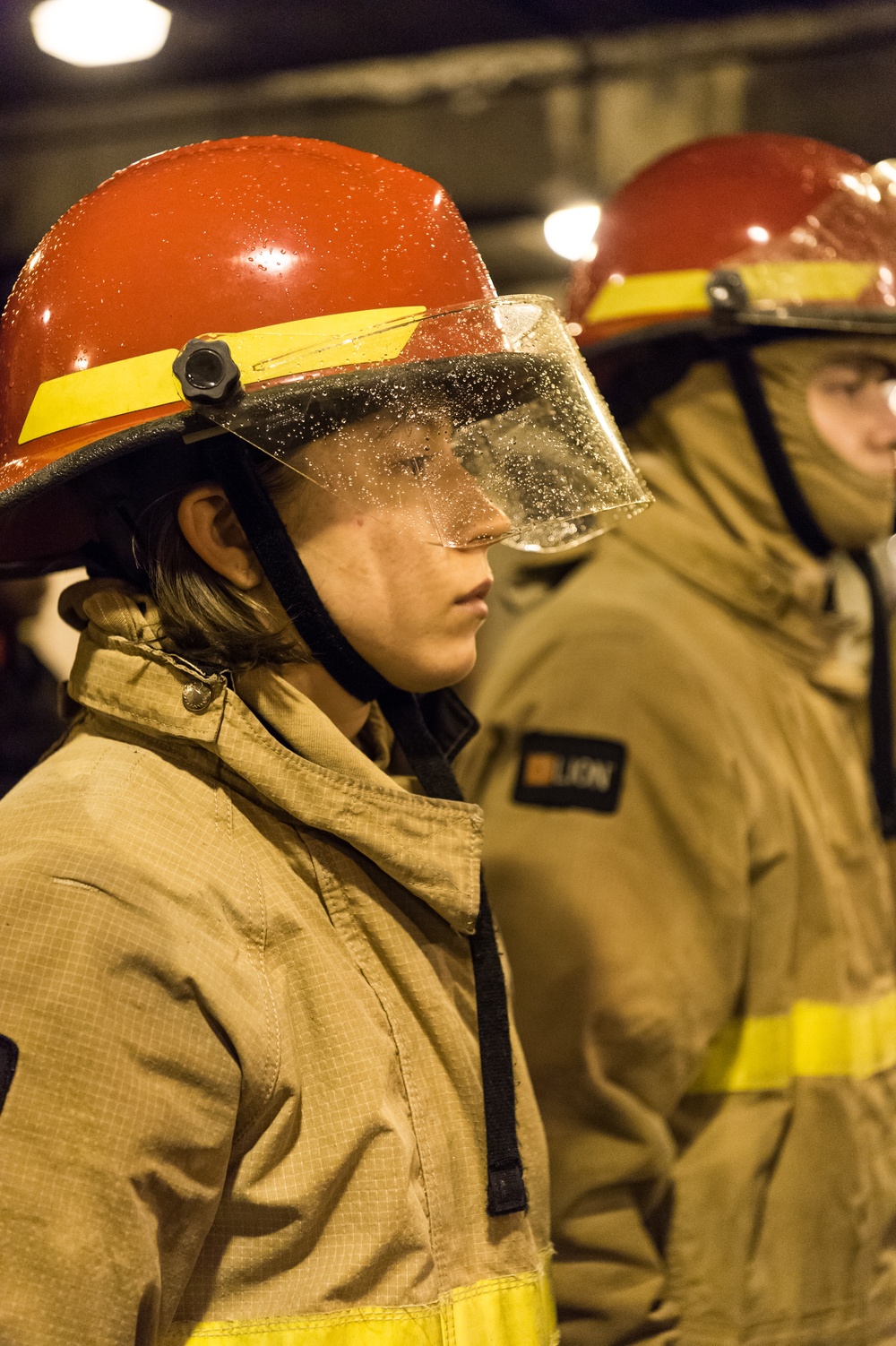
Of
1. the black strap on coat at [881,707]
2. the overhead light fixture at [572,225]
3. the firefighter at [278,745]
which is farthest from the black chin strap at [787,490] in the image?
the overhead light fixture at [572,225]

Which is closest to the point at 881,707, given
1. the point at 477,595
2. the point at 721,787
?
the point at 721,787

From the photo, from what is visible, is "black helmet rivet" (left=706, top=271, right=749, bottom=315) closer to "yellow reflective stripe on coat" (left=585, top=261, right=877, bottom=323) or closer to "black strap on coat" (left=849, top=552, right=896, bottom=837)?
"yellow reflective stripe on coat" (left=585, top=261, right=877, bottom=323)

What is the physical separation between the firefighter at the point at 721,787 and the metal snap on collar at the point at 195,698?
34.6 inches

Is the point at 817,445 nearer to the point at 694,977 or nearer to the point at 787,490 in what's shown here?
the point at 787,490

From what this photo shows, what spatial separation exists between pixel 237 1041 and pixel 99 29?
3.18 metres

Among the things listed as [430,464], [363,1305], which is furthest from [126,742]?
[363,1305]

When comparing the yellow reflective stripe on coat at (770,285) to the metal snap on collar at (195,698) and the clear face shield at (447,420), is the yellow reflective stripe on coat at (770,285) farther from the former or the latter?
the metal snap on collar at (195,698)

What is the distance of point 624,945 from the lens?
2004 mm

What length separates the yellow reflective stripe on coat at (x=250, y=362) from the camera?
1.34 metres

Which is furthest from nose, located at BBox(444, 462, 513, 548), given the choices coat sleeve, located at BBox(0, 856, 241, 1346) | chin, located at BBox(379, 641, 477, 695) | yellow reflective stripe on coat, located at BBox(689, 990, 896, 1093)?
yellow reflective stripe on coat, located at BBox(689, 990, 896, 1093)

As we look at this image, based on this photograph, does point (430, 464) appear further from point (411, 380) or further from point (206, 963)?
point (206, 963)

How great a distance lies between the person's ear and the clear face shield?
0.10 m

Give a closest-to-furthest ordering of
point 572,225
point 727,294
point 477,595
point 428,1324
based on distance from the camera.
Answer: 1. point 428,1324
2. point 477,595
3. point 727,294
4. point 572,225

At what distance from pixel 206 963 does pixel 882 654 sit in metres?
1.71
